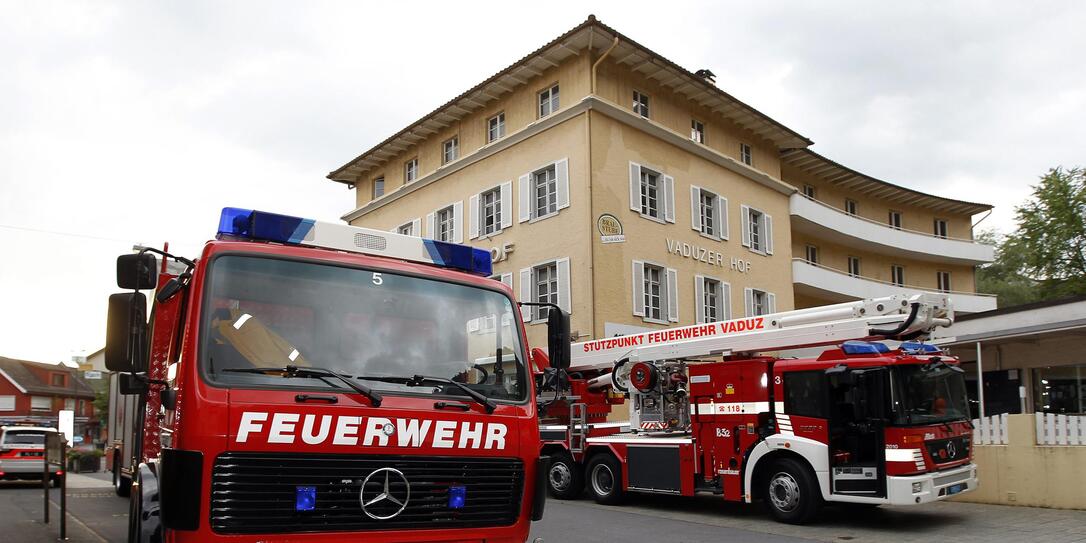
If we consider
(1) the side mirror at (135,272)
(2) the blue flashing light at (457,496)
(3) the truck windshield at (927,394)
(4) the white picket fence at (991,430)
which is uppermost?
(1) the side mirror at (135,272)

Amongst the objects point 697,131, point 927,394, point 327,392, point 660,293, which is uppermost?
point 697,131

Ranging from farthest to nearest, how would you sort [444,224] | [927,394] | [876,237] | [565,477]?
1. [876,237]
2. [444,224]
3. [565,477]
4. [927,394]

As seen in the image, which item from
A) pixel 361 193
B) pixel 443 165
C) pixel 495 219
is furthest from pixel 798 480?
pixel 361 193

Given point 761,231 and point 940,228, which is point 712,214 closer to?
point 761,231

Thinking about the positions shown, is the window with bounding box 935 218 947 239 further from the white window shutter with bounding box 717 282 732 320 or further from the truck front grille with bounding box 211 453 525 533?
the truck front grille with bounding box 211 453 525 533

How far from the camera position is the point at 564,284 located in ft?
80.6

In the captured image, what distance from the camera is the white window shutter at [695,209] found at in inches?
1093

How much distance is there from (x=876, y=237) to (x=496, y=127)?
1831 centimetres

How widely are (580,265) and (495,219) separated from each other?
4.88 metres

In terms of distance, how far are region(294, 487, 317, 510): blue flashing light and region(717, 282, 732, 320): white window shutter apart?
2436 centimetres

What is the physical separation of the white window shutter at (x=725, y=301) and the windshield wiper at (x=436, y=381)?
923 inches

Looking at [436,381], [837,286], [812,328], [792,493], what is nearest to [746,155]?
[837,286]

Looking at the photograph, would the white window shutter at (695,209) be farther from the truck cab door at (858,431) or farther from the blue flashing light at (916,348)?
the truck cab door at (858,431)

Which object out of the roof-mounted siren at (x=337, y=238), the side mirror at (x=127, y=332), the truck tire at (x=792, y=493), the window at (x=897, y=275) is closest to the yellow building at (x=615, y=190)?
the window at (x=897, y=275)
